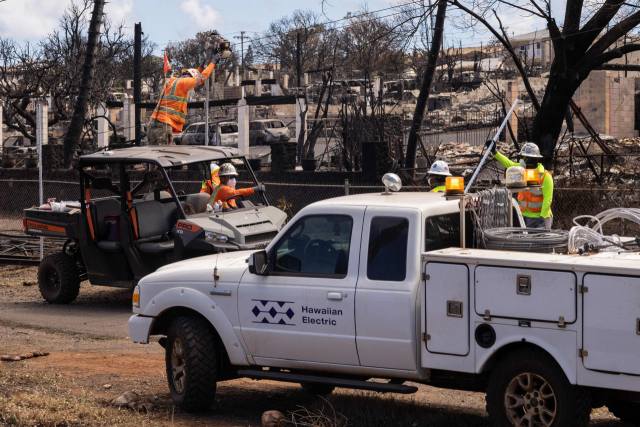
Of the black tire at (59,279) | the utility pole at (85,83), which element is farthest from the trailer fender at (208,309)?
the utility pole at (85,83)

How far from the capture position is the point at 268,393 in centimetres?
741

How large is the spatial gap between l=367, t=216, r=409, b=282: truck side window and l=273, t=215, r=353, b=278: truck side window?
214 millimetres

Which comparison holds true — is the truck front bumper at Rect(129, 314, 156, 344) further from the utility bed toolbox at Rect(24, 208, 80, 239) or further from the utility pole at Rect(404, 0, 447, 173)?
the utility pole at Rect(404, 0, 447, 173)

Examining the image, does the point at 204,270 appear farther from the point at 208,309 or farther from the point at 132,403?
the point at 132,403

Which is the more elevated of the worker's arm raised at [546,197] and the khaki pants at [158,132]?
the khaki pants at [158,132]

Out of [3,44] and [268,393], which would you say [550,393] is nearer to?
[268,393]

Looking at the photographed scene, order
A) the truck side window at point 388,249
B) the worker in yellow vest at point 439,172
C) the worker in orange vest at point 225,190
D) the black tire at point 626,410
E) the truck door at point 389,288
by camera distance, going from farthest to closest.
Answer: the worker in orange vest at point 225,190 → the worker in yellow vest at point 439,172 → the black tire at point 626,410 → the truck side window at point 388,249 → the truck door at point 389,288

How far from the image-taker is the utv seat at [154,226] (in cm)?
1120

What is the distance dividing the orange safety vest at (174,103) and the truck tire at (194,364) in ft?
27.4

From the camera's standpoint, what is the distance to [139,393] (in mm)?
7258

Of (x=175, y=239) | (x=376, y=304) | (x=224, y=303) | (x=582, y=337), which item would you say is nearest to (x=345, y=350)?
(x=376, y=304)

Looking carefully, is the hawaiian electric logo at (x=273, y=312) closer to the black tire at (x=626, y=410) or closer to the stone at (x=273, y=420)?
the stone at (x=273, y=420)

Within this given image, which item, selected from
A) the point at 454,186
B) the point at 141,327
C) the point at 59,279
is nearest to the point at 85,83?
the point at 59,279

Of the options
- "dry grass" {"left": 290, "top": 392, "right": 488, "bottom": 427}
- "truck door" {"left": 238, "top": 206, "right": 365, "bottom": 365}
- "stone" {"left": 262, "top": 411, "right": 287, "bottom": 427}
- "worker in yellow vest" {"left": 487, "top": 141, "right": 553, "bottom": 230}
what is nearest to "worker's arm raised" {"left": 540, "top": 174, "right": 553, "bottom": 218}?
"worker in yellow vest" {"left": 487, "top": 141, "right": 553, "bottom": 230}
